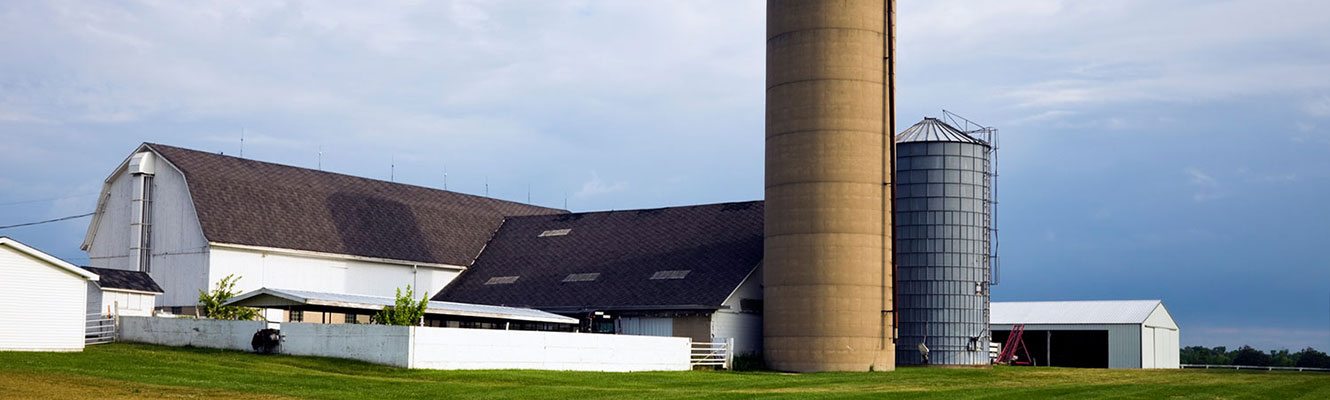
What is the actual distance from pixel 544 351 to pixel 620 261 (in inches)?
642

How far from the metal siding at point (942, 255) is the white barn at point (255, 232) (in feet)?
71.6

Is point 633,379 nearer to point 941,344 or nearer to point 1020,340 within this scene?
point 941,344

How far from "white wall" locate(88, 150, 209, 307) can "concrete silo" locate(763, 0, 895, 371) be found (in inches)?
952

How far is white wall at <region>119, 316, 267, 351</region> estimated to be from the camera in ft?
140

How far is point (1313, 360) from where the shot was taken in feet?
309

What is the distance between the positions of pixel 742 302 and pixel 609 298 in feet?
20.4

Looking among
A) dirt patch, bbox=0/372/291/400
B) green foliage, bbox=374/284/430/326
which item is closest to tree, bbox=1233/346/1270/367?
green foliage, bbox=374/284/430/326

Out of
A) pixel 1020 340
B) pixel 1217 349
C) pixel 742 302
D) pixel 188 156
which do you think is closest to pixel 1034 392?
pixel 742 302

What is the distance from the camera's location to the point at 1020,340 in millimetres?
67875

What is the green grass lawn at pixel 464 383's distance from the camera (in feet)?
96.0

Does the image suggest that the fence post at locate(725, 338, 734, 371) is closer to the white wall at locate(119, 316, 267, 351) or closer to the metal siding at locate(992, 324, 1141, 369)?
the white wall at locate(119, 316, 267, 351)

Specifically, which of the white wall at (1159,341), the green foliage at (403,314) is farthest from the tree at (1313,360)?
the green foliage at (403,314)

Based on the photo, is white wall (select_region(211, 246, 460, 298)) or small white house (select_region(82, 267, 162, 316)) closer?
small white house (select_region(82, 267, 162, 316))

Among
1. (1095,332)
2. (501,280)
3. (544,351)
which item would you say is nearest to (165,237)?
(501,280)
